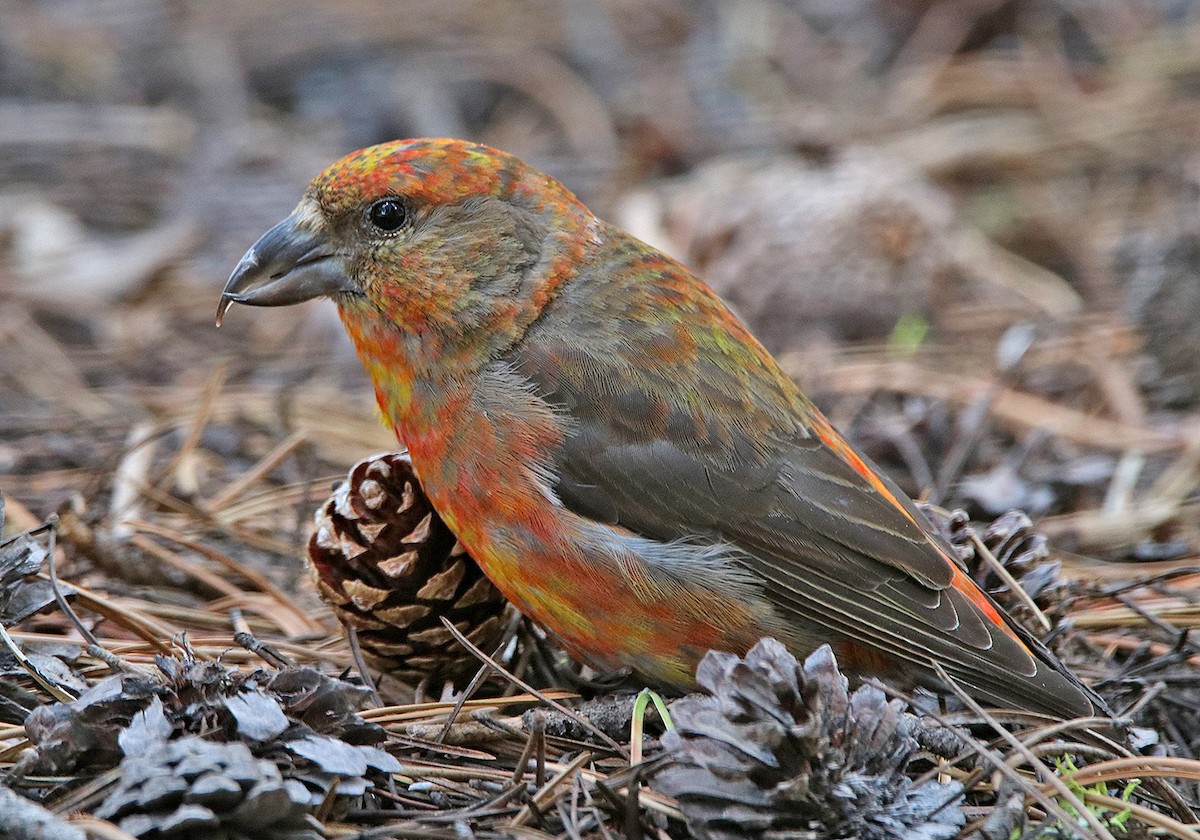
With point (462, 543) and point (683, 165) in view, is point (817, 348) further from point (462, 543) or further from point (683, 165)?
point (462, 543)

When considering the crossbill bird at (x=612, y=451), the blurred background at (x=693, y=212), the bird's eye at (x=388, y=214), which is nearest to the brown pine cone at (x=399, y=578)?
the crossbill bird at (x=612, y=451)

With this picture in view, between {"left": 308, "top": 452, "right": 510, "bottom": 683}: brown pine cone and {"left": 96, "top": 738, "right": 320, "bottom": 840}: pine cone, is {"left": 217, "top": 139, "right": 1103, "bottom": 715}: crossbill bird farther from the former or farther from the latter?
{"left": 96, "top": 738, "right": 320, "bottom": 840}: pine cone

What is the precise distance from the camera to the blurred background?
4199mm

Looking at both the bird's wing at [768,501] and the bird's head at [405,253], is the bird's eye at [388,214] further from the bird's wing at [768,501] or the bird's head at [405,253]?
the bird's wing at [768,501]

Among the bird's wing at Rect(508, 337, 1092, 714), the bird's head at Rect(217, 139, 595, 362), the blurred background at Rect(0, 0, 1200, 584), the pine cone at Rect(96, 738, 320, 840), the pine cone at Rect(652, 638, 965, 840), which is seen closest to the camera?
the pine cone at Rect(96, 738, 320, 840)

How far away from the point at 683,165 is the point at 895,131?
115cm

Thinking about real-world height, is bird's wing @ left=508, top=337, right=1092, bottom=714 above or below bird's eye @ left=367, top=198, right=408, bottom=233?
below

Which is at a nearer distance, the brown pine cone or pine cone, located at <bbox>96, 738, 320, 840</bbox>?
pine cone, located at <bbox>96, 738, 320, 840</bbox>

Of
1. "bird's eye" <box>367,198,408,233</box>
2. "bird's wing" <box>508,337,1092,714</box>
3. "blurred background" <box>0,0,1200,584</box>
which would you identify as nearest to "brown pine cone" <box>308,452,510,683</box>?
"bird's wing" <box>508,337,1092,714</box>

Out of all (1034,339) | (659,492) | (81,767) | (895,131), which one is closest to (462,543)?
(659,492)

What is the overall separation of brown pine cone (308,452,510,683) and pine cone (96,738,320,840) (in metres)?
0.84

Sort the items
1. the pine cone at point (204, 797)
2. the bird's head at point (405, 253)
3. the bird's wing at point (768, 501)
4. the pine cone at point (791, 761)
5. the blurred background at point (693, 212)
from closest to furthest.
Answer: the pine cone at point (204, 797), the pine cone at point (791, 761), the bird's wing at point (768, 501), the bird's head at point (405, 253), the blurred background at point (693, 212)

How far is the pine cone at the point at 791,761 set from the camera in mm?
2152

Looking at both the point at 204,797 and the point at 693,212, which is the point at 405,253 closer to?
the point at 204,797
